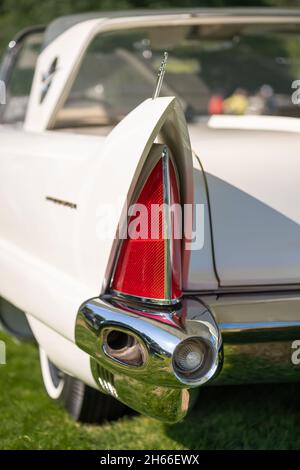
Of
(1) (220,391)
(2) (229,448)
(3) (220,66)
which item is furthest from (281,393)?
(3) (220,66)

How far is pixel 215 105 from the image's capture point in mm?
4777

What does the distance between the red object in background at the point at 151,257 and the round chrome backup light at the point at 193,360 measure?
6.5 inches

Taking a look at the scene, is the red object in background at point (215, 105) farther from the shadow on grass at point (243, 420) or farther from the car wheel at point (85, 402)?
the car wheel at point (85, 402)

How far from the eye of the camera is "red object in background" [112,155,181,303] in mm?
2416

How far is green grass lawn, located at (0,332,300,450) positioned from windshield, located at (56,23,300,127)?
4.10 ft

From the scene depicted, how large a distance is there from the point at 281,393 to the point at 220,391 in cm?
26

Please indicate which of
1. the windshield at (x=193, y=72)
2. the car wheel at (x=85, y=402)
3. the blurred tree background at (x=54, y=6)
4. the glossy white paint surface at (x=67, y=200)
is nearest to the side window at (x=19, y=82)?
the windshield at (x=193, y=72)

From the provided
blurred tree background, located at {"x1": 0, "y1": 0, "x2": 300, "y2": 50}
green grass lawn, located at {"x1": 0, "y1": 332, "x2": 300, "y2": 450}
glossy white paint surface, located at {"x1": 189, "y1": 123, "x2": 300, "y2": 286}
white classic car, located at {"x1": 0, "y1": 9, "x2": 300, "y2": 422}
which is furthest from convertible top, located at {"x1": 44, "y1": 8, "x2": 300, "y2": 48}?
blurred tree background, located at {"x1": 0, "y1": 0, "x2": 300, "y2": 50}

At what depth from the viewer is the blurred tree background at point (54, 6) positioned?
23.9 m

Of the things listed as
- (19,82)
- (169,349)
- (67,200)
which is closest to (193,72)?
(19,82)

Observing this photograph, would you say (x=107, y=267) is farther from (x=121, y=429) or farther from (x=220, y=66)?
(x=220, y=66)

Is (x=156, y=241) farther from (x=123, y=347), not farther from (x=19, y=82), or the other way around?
(x=19, y=82)

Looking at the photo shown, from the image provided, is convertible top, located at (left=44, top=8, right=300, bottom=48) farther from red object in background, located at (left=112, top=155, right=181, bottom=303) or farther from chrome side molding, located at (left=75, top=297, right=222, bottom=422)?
chrome side molding, located at (left=75, top=297, right=222, bottom=422)

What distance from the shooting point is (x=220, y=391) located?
378cm
